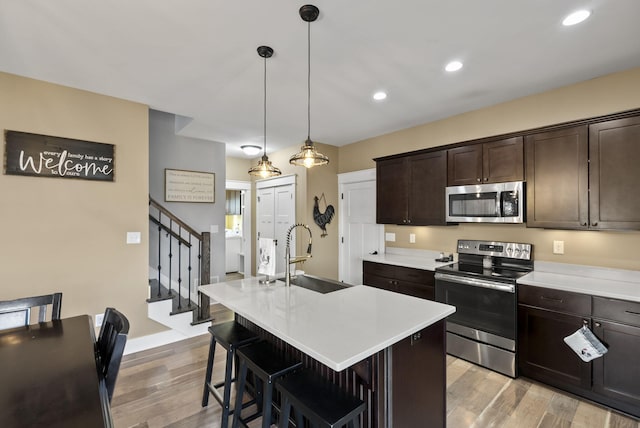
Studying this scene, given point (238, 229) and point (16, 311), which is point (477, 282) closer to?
point (16, 311)

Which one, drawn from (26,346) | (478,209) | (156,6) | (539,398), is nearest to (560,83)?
(478,209)

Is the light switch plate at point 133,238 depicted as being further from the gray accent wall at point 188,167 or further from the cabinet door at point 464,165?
the cabinet door at point 464,165

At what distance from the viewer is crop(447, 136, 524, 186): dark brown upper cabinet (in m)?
2.86

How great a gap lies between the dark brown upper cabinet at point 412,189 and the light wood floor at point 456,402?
164 cm

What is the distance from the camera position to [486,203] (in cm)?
305

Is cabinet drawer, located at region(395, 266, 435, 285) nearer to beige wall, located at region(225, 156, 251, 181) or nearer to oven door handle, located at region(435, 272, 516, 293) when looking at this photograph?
oven door handle, located at region(435, 272, 516, 293)

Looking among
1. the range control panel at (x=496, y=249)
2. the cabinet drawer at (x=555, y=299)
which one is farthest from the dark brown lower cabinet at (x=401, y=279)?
the cabinet drawer at (x=555, y=299)

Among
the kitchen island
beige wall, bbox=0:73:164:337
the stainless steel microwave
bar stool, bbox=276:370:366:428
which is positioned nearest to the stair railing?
beige wall, bbox=0:73:164:337

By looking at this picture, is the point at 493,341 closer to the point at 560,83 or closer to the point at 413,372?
the point at 413,372

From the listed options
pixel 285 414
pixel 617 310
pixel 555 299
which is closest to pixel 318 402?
pixel 285 414

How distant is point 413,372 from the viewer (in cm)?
160

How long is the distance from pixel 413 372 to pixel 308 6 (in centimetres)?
219

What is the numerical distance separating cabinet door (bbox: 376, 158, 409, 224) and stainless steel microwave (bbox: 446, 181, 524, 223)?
61 cm

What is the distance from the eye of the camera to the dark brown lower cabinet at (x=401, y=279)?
3.25 meters
